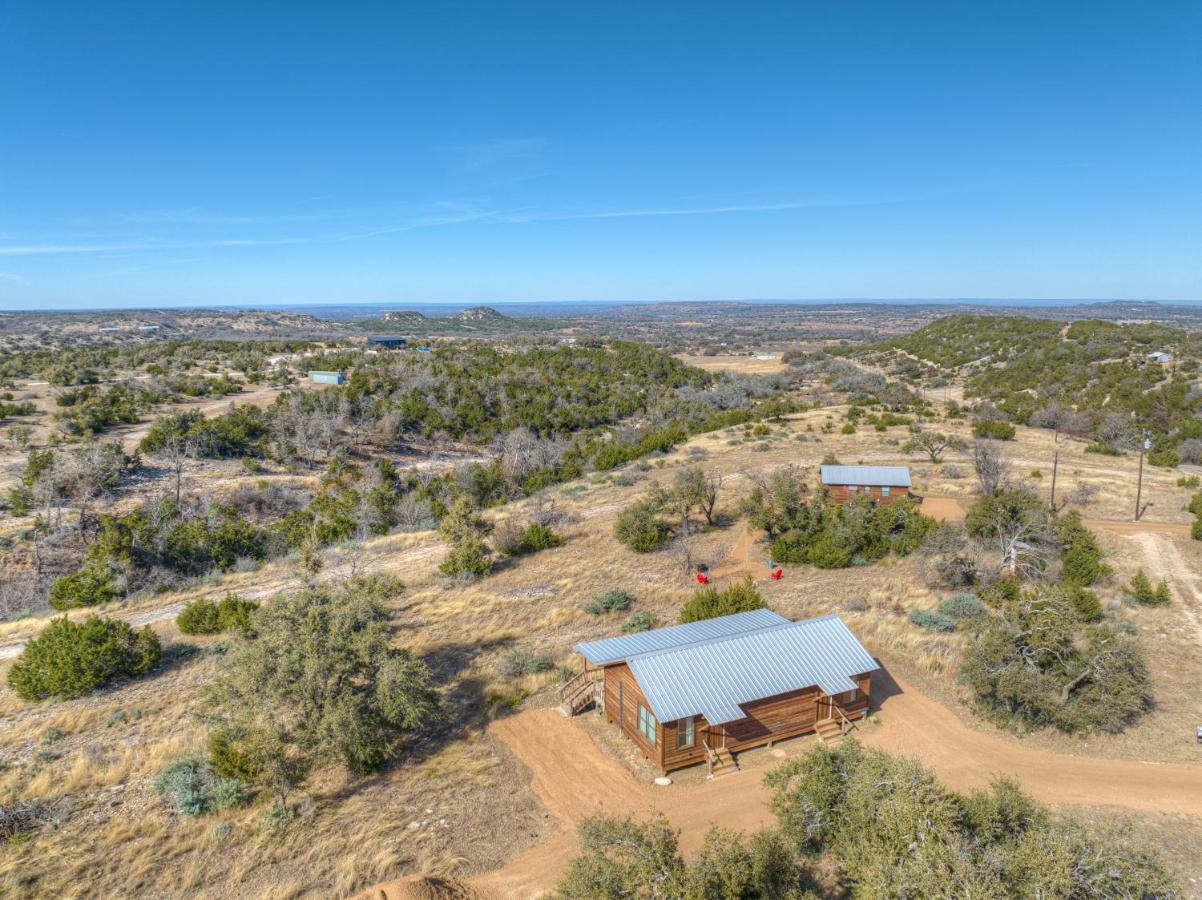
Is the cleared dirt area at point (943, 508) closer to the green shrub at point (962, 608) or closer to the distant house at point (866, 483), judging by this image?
the distant house at point (866, 483)

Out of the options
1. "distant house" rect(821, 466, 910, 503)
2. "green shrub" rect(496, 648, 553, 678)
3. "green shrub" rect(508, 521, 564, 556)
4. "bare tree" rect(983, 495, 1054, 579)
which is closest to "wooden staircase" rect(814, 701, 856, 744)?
"green shrub" rect(496, 648, 553, 678)

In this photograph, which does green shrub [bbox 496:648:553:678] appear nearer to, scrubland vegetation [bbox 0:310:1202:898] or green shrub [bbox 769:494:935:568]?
scrubland vegetation [bbox 0:310:1202:898]

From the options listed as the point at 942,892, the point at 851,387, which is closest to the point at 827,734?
the point at 942,892

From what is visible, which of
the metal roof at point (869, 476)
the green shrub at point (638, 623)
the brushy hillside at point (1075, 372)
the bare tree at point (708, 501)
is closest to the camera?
the green shrub at point (638, 623)

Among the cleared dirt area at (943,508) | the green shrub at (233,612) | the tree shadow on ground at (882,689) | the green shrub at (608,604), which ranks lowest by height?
the tree shadow on ground at (882,689)

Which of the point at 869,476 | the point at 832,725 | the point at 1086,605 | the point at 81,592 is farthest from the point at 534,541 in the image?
the point at 1086,605

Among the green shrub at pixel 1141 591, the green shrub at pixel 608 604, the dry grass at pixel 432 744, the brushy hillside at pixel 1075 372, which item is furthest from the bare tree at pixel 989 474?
the green shrub at pixel 608 604

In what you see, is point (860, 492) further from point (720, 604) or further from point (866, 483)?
point (720, 604)
